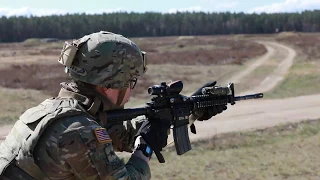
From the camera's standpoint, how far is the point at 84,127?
2449 mm

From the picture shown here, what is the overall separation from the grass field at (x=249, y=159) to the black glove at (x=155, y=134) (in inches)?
197

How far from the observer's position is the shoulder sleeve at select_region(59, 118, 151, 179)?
7.93 feet

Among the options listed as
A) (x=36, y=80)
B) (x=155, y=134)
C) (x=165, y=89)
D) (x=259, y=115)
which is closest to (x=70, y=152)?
(x=155, y=134)

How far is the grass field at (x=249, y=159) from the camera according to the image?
26.5ft

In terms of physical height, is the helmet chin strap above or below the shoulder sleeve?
above

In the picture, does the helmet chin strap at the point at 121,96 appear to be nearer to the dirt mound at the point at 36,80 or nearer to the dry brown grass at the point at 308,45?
the dirt mound at the point at 36,80

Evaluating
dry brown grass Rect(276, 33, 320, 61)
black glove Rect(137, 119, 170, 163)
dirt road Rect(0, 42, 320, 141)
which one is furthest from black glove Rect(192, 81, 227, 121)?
dry brown grass Rect(276, 33, 320, 61)

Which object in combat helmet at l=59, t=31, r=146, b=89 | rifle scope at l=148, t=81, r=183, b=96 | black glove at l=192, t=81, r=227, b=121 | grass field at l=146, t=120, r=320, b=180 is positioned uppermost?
combat helmet at l=59, t=31, r=146, b=89

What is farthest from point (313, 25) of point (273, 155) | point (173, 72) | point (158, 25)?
point (273, 155)

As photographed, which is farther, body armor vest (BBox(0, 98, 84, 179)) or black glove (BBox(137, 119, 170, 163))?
black glove (BBox(137, 119, 170, 163))

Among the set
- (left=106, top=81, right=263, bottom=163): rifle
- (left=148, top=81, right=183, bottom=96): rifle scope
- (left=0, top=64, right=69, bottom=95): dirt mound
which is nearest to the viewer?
(left=106, top=81, right=263, bottom=163): rifle

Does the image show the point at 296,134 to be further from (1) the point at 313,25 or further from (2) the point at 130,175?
(1) the point at 313,25

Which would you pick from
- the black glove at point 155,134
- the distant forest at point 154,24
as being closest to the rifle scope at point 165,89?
the black glove at point 155,134

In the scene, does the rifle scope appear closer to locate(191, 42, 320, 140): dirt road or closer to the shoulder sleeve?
the shoulder sleeve
